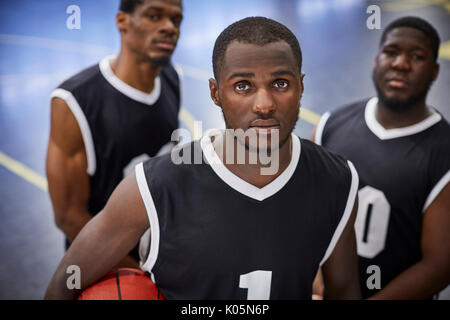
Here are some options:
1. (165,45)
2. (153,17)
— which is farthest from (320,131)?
(153,17)

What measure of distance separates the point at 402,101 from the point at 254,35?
3.06ft

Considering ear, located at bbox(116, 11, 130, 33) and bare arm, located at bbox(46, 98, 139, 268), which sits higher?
ear, located at bbox(116, 11, 130, 33)

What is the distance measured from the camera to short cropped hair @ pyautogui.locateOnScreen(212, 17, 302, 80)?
47.4 inches

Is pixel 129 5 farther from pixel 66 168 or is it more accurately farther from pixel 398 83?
pixel 398 83

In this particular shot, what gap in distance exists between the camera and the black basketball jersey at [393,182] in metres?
1.80

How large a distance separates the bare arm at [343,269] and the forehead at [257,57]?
0.56 meters

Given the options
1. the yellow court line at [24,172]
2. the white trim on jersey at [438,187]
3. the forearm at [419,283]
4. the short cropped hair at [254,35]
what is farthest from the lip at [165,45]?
the yellow court line at [24,172]

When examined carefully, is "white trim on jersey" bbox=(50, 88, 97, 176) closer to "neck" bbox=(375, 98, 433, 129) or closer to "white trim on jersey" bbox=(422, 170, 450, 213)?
"neck" bbox=(375, 98, 433, 129)

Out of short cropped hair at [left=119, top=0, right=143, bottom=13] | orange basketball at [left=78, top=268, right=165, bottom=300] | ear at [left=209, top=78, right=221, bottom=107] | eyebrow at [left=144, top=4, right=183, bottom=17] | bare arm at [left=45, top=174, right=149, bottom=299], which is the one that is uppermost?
short cropped hair at [left=119, top=0, right=143, bottom=13]

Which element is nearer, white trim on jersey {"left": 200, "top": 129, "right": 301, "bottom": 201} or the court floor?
white trim on jersey {"left": 200, "top": 129, "right": 301, "bottom": 201}

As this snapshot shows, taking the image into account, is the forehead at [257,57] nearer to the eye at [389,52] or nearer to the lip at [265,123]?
the lip at [265,123]

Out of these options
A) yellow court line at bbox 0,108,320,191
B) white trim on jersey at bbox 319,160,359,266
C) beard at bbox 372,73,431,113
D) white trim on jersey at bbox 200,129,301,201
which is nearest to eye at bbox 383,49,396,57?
beard at bbox 372,73,431,113

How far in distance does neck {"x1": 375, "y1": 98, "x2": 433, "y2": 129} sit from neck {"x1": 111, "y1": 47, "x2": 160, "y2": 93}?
42.3 inches
